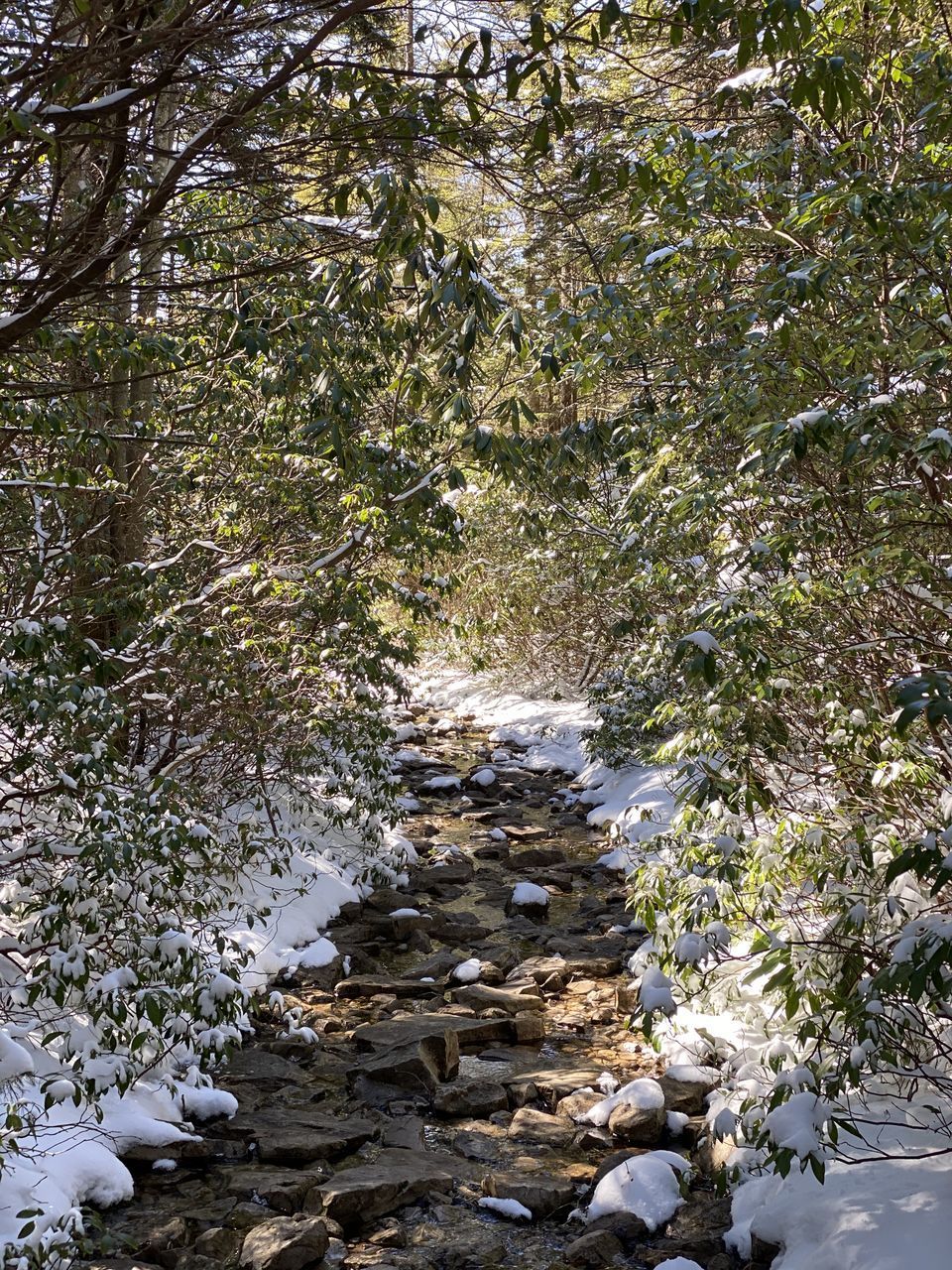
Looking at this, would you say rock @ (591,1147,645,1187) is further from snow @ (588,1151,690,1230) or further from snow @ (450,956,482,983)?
snow @ (450,956,482,983)

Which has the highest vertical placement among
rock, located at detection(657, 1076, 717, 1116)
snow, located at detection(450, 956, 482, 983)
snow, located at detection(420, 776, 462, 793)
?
rock, located at detection(657, 1076, 717, 1116)

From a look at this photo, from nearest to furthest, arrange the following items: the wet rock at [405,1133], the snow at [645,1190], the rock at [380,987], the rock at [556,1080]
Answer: the snow at [645,1190], the wet rock at [405,1133], the rock at [556,1080], the rock at [380,987]

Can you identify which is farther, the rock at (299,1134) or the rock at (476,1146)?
the rock at (476,1146)

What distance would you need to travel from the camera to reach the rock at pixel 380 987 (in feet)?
24.9

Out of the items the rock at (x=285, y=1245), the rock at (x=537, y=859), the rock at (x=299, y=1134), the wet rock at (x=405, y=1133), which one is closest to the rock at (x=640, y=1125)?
the wet rock at (x=405, y=1133)

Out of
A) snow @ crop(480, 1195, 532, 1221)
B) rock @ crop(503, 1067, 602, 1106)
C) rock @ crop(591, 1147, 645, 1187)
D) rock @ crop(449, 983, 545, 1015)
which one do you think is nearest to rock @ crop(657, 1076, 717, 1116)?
rock @ crop(591, 1147, 645, 1187)

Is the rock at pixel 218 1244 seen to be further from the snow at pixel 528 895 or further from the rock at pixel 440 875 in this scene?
the rock at pixel 440 875

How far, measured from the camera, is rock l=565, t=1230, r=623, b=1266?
457 cm

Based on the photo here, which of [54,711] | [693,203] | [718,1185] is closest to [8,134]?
[54,711]

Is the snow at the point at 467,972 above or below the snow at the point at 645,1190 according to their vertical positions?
below

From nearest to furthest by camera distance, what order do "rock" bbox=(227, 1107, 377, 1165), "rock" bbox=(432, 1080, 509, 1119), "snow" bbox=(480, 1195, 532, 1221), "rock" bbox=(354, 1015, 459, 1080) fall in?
"snow" bbox=(480, 1195, 532, 1221) < "rock" bbox=(227, 1107, 377, 1165) < "rock" bbox=(432, 1080, 509, 1119) < "rock" bbox=(354, 1015, 459, 1080)

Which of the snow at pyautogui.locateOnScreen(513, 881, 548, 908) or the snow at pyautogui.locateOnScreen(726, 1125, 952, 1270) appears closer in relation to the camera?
the snow at pyautogui.locateOnScreen(726, 1125, 952, 1270)

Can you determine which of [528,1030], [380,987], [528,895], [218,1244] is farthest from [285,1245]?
[528,895]

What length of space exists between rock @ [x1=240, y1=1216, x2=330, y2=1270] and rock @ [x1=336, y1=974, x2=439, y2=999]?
Answer: 292cm
